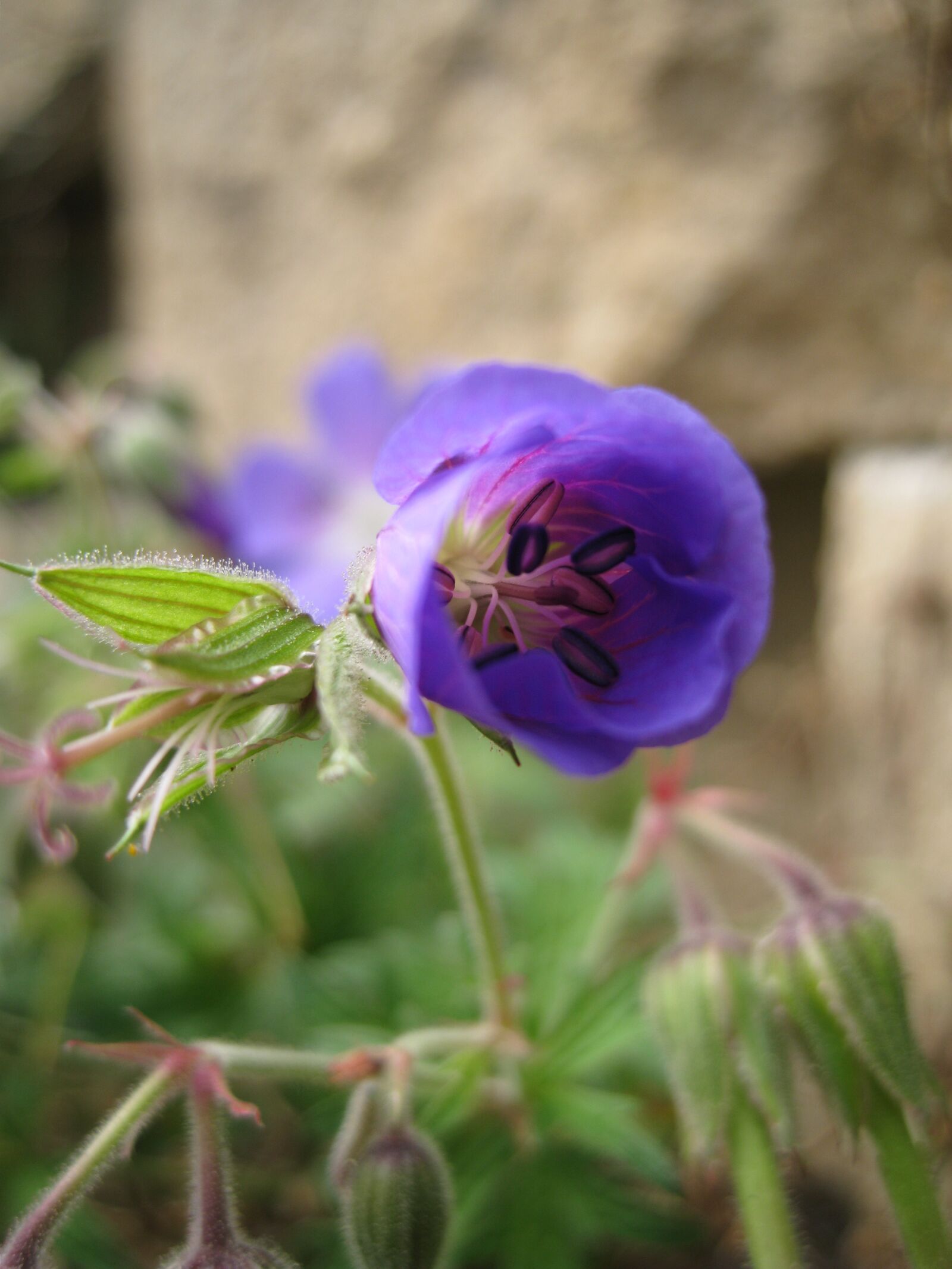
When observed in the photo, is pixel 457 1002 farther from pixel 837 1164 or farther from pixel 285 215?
pixel 285 215

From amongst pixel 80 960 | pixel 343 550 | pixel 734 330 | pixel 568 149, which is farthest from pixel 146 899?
→ pixel 568 149

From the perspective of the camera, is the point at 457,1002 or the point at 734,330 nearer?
the point at 457,1002

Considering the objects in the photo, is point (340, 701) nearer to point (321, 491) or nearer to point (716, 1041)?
point (716, 1041)

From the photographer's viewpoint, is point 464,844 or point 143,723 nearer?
point 143,723

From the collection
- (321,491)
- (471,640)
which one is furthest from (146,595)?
(321,491)

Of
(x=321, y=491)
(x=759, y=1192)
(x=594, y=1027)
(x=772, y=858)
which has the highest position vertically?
(x=321, y=491)

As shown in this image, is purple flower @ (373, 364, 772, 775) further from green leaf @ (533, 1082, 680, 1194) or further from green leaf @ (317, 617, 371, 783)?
green leaf @ (533, 1082, 680, 1194)

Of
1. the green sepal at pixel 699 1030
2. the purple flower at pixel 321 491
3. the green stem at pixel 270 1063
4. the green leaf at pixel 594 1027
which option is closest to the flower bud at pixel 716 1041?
the green sepal at pixel 699 1030
